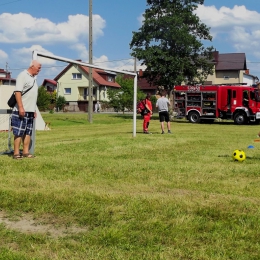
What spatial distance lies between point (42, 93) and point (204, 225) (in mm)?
59417

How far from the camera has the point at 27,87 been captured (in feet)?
26.9

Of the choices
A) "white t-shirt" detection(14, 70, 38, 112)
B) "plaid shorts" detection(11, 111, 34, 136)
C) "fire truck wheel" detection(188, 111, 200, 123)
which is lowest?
"fire truck wheel" detection(188, 111, 200, 123)

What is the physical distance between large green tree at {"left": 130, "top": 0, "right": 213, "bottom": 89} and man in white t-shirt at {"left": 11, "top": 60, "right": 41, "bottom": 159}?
1170 inches

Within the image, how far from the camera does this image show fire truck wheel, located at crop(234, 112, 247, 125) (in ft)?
100

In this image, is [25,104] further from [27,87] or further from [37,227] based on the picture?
[37,227]

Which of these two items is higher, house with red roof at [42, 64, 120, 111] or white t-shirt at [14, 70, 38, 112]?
house with red roof at [42, 64, 120, 111]

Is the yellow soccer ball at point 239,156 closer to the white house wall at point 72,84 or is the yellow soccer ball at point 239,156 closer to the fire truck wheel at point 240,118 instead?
the fire truck wheel at point 240,118

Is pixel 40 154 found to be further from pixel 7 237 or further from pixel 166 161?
pixel 7 237

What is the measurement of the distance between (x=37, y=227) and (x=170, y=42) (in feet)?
117

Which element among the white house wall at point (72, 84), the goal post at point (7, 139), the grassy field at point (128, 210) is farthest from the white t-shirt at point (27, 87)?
the white house wall at point (72, 84)

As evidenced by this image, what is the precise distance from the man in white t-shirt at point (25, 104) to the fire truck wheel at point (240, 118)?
24267mm

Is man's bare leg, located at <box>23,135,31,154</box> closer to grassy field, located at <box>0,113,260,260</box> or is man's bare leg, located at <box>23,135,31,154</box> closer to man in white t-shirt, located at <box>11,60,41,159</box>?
man in white t-shirt, located at <box>11,60,41,159</box>

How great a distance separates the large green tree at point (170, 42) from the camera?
3741 centimetres

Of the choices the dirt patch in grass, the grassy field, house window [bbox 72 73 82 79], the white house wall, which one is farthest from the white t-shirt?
house window [bbox 72 73 82 79]
